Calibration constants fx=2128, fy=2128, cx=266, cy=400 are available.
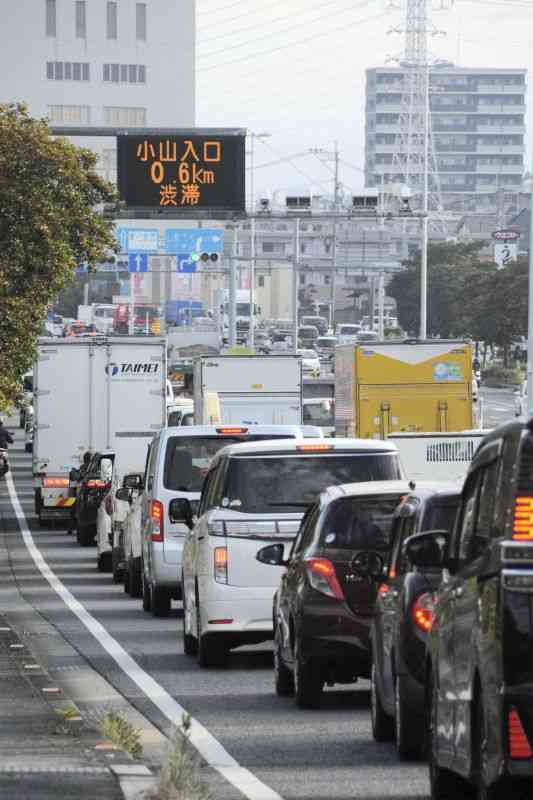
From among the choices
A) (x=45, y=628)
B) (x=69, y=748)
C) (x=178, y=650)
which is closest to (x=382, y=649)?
(x=69, y=748)

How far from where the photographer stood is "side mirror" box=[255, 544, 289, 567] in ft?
49.9

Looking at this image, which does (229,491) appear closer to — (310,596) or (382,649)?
(310,596)

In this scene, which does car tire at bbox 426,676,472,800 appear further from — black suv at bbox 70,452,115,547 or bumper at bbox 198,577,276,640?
black suv at bbox 70,452,115,547

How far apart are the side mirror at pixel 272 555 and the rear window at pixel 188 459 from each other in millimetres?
5984

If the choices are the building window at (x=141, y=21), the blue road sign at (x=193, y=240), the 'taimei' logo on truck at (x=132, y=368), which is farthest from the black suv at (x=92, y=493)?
the building window at (x=141, y=21)

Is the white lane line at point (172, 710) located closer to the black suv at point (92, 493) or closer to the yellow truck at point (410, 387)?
the black suv at point (92, 493)

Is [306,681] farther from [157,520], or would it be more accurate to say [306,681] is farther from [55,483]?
[55,483]

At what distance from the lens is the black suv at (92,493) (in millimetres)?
35594

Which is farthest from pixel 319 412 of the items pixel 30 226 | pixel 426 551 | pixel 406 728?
pixel 426 551

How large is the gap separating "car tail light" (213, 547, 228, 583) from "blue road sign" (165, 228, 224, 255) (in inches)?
2983

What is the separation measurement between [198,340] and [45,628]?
93.0 meters

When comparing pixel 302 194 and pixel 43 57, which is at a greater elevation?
pixel 43 57

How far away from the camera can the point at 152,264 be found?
154 m

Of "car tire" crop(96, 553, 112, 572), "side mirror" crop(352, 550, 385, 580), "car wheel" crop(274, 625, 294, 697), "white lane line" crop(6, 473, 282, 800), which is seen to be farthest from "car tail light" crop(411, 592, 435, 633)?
"car tire" crop(96, 553, 112, 572)
